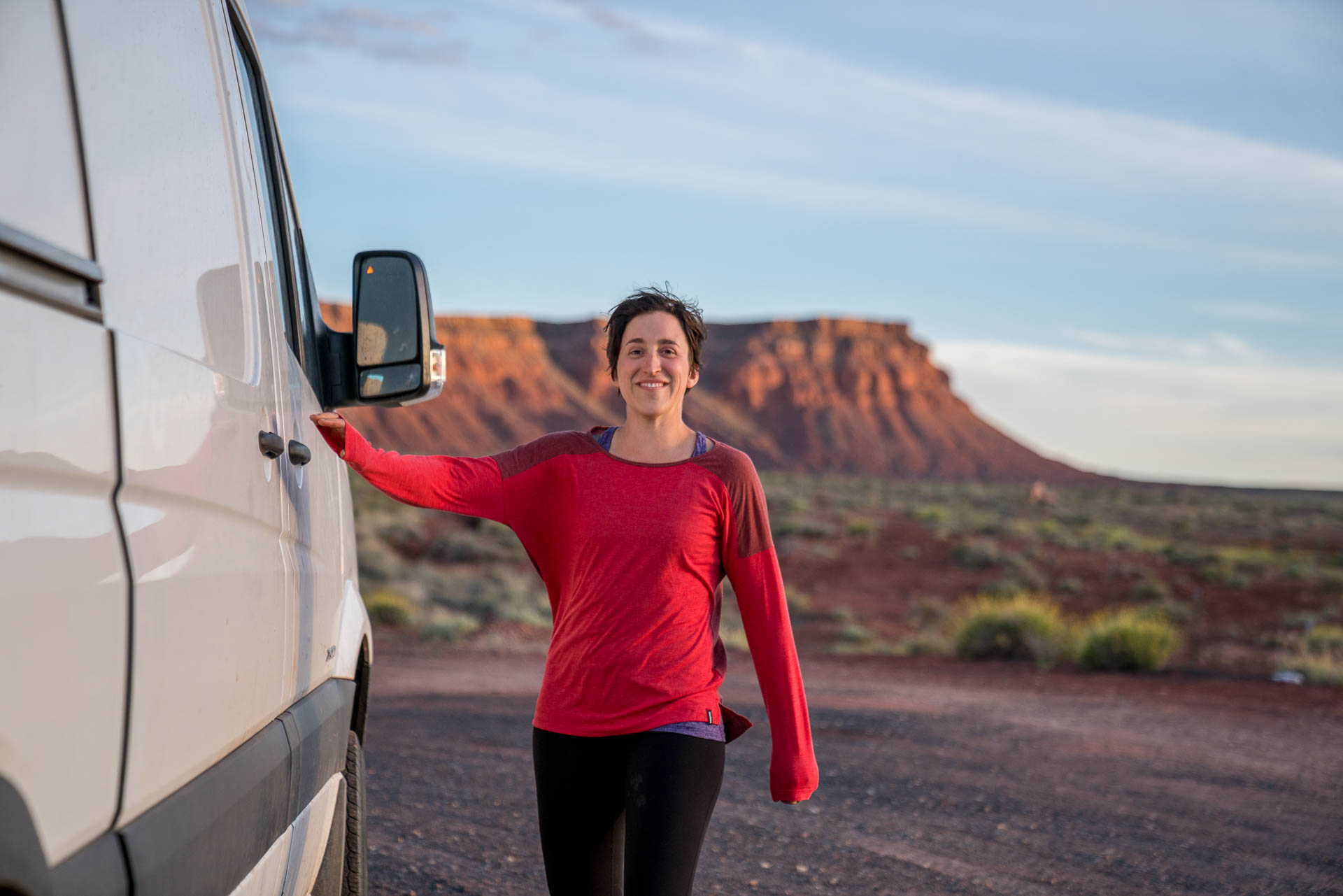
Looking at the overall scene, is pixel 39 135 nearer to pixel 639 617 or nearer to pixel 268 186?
pixel 268 186

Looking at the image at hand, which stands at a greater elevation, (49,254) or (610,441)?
(49,254)

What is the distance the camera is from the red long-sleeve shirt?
2.55 m

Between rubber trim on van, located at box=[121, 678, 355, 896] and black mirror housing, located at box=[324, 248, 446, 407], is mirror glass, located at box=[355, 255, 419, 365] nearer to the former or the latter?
black mirror housing, located at box=[324, 248, 446, 407]

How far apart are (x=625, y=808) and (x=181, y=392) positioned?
1.43 metres

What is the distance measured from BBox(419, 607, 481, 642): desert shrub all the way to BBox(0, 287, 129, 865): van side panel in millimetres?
12837

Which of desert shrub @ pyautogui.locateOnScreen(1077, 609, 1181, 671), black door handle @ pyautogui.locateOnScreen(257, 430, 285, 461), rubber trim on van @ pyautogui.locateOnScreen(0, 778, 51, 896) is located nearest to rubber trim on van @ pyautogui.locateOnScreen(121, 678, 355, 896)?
rubber trim on van @ pyautogui.locateOnScreen(0, 778, 51, 896)

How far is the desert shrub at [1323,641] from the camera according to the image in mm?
13742

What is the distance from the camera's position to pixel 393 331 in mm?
2836

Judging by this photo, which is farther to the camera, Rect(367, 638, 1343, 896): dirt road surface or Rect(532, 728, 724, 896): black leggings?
Rect(367, 638, 1343, 896): dirt road surface

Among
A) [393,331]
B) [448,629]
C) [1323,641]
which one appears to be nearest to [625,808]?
Answer: [393,331]

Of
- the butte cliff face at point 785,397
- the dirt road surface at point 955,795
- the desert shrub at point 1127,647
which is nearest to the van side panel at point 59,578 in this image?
the dirt road surface at point 955,795

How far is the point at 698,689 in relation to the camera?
256 cm

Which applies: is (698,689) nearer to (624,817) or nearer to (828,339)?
(624,817)

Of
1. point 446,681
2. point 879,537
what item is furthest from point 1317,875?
point 879,537
